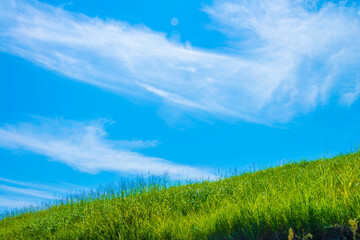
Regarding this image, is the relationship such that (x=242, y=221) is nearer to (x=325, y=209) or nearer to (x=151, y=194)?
(x=325, y=209)

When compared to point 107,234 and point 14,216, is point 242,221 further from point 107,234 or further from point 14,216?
point 14,216

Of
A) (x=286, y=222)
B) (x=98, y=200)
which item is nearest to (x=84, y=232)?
(x=98, y=200)

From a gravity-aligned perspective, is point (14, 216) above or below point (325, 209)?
above

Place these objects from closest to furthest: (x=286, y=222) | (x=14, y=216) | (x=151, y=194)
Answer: (x=286, y=222)
(x=151, y=194)
(x=14, y=216)

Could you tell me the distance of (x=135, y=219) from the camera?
24.7 ft

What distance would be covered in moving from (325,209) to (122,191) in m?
7.61

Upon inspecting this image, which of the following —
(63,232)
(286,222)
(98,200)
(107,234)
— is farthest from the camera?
(98,200)

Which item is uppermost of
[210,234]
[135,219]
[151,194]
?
[151,194]

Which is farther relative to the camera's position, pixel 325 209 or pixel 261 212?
pixel 261 212

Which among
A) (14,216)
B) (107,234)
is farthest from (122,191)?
(14,216)

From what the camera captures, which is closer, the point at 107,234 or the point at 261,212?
the point at 261,212

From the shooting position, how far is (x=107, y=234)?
7.18 m

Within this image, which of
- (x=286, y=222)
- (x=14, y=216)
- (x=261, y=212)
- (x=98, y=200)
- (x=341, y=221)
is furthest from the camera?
(x=14, y=216)

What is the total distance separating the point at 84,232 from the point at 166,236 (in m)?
2.68
